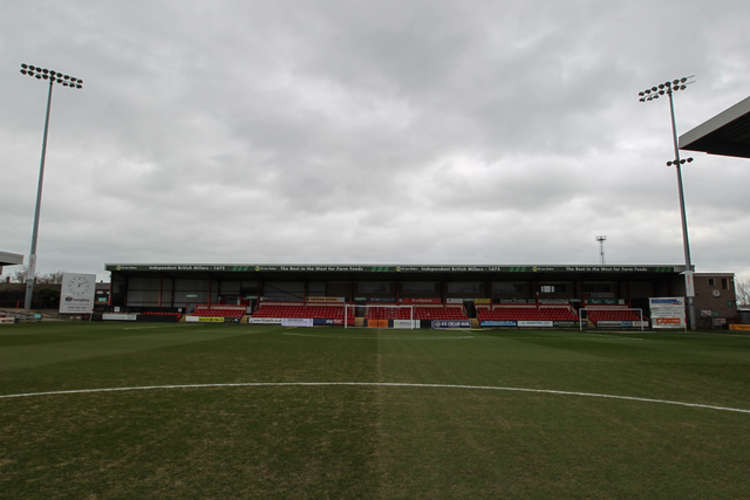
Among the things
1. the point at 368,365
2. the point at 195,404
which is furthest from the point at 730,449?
the point at 368,365

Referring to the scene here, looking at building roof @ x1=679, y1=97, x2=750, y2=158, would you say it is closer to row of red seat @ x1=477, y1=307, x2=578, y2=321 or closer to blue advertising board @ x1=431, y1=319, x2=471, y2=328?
blue advertising board @ x1=431, y1=319, x2=471, y2=328

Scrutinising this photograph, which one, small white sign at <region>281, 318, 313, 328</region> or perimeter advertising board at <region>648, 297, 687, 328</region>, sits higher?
perimeter advertising board at <region>648, 297, 687, 328</region>

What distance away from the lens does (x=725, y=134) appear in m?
20.0

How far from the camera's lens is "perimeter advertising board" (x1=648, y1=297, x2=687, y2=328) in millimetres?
39281

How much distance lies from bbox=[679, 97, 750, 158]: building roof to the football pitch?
1306cm

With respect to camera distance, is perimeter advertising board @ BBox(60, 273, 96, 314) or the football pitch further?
perimeter advertising board @ BBox(60, 273, 96, 314)

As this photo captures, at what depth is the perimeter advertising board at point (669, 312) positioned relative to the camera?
129 feet

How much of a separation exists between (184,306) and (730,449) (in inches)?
2383

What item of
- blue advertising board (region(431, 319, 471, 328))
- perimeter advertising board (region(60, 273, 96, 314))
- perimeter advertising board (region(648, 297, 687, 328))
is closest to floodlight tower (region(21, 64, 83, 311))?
perimeter advertising board (region(60, 273, 96, 314))

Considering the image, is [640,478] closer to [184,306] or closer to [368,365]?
[368,365]

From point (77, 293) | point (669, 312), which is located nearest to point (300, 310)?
point (77, 293)

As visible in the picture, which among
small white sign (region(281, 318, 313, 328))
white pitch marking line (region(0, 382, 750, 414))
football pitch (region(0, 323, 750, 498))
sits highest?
football pitch (region(0, 323, 750, 498))

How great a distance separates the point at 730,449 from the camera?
5.54 metres

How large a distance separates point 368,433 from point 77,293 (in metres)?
51.5
